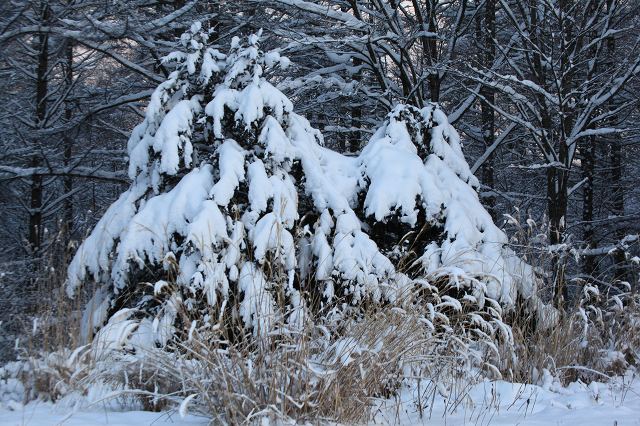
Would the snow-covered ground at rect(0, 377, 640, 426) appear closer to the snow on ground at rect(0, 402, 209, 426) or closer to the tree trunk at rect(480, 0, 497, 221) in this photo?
the snow on ground at rect(0, 402, 209, 426)

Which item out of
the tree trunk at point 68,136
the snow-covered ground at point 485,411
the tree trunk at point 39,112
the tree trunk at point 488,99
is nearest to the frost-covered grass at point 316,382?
the snow-covered ground at point 485,411

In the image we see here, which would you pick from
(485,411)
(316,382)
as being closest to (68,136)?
(316,382)

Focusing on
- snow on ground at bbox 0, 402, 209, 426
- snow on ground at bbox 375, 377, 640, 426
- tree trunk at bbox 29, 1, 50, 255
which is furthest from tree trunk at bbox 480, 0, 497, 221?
snow on ground at bbox 0, 402, 209, 426

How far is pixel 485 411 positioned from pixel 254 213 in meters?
2.14

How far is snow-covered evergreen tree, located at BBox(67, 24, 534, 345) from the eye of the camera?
425 centimetres

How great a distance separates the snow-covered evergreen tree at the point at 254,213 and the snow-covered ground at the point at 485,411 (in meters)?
0.72

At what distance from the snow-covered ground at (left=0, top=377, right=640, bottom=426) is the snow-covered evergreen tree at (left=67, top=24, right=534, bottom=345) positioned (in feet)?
2.36

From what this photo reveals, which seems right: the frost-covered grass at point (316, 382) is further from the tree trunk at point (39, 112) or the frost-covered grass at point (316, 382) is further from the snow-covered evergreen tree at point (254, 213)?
the tree trunk at point (39, 112)

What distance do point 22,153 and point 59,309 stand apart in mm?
6124

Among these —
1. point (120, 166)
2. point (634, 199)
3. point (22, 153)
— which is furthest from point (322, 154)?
point (634, 199)

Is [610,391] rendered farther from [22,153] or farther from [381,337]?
[22,153]

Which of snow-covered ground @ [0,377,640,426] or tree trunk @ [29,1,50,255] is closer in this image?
snow-covered ground @ [0,377,640,426]

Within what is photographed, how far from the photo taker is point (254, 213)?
4.51 metres

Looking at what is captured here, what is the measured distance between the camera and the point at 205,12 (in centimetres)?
972
